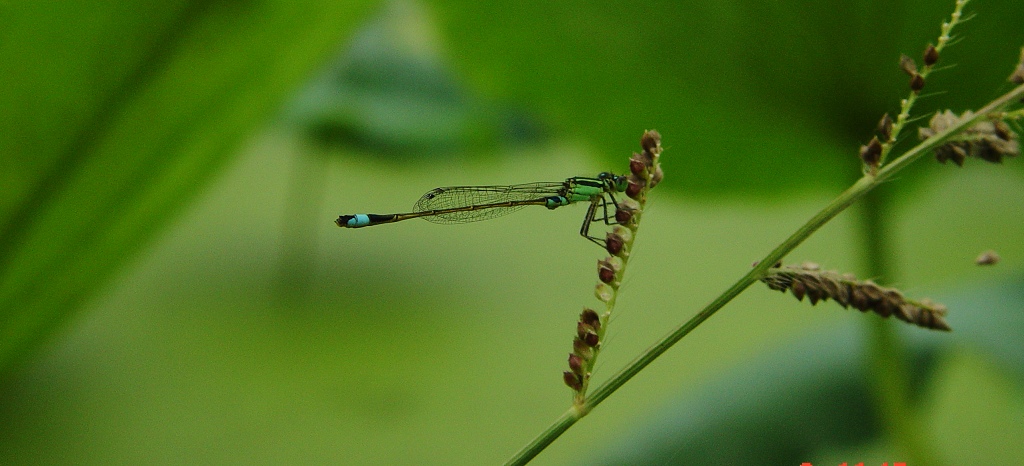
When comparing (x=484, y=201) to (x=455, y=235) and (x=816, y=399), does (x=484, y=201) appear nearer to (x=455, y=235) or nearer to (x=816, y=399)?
(x=816, y=399)

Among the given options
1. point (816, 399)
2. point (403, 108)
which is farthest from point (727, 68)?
point (403, 108)

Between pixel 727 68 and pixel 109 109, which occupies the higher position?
pixel 727 68

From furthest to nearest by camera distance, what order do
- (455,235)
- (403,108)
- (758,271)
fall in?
(403,108), (455,235), (758,271)

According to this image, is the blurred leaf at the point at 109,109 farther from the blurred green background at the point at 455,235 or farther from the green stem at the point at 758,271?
the green stem at the point at 758,271

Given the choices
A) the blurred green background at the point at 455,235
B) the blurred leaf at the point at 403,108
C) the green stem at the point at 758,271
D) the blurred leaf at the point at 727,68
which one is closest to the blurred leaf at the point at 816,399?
the blurred green background at the point at 455,235

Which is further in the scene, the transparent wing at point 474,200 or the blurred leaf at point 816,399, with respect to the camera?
the blurred leaf at point 816,399

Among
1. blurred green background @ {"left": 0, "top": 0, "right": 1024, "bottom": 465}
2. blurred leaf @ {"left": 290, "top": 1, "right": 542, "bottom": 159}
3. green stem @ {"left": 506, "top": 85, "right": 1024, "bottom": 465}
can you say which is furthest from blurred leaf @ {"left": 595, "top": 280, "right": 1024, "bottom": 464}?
blurred leaf @ {"left": 290, "top": 1, "right": 542, "bottom": 159}

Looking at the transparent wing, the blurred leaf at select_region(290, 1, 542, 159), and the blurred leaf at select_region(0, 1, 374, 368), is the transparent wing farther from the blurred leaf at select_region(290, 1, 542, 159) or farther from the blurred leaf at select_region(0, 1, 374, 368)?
the blurred leaf at select_region(290, 1, 542, 159)

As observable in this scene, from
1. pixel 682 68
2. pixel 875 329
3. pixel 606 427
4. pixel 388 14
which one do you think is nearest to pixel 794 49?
pixel 682 68
